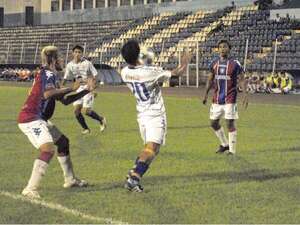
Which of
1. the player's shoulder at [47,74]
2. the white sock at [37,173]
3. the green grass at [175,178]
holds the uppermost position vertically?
the player's shoulder at [47,74]

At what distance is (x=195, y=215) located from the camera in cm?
749

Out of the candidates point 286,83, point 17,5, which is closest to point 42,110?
point 286,83

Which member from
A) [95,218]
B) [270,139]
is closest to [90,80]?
[95,218]

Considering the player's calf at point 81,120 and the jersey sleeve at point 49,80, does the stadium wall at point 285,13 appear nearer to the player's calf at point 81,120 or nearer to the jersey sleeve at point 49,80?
the player's calf at point 81,120

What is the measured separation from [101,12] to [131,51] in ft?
184

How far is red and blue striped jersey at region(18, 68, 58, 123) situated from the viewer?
8625mm

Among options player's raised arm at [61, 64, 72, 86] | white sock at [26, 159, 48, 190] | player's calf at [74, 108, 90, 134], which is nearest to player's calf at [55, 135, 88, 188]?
white sock at [26, 159, 48, 190]

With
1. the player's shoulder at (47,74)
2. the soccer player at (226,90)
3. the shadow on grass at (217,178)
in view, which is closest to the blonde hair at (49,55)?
the player's shoulder at (47,74)

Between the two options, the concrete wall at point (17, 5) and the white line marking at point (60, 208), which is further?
the concrete wall at point (17, 5)

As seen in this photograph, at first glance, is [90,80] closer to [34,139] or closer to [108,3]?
[34,139]

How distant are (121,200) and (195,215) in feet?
3.92

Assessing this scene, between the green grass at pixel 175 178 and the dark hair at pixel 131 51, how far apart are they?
1732mm

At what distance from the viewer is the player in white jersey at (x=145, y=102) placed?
8.74 metres

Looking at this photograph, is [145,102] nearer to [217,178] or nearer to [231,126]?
[217,178]
